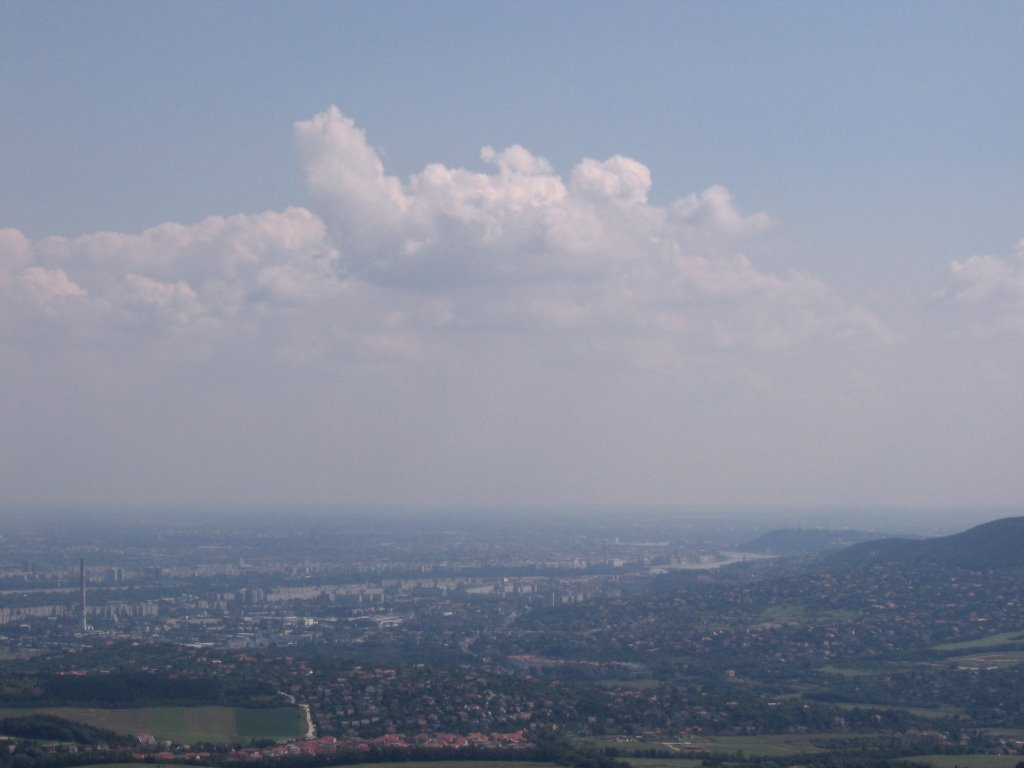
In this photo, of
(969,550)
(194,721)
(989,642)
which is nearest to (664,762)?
(194,721)

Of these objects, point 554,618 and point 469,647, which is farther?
point 554,618

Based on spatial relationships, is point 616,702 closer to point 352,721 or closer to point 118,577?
Result: point 352,721

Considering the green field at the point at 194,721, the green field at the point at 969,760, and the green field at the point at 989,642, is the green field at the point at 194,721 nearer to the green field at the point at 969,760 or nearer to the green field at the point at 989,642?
the green field at the point at 969,760

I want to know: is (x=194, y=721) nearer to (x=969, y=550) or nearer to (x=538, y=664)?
(x=538, y=664)

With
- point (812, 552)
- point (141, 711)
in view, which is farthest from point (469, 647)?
point (812, 552)

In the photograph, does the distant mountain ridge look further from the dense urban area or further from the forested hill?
→ the forested hill

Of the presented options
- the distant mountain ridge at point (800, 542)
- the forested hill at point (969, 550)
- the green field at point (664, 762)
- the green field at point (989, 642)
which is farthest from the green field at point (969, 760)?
the distant mountain ridge at point (800, 542)
